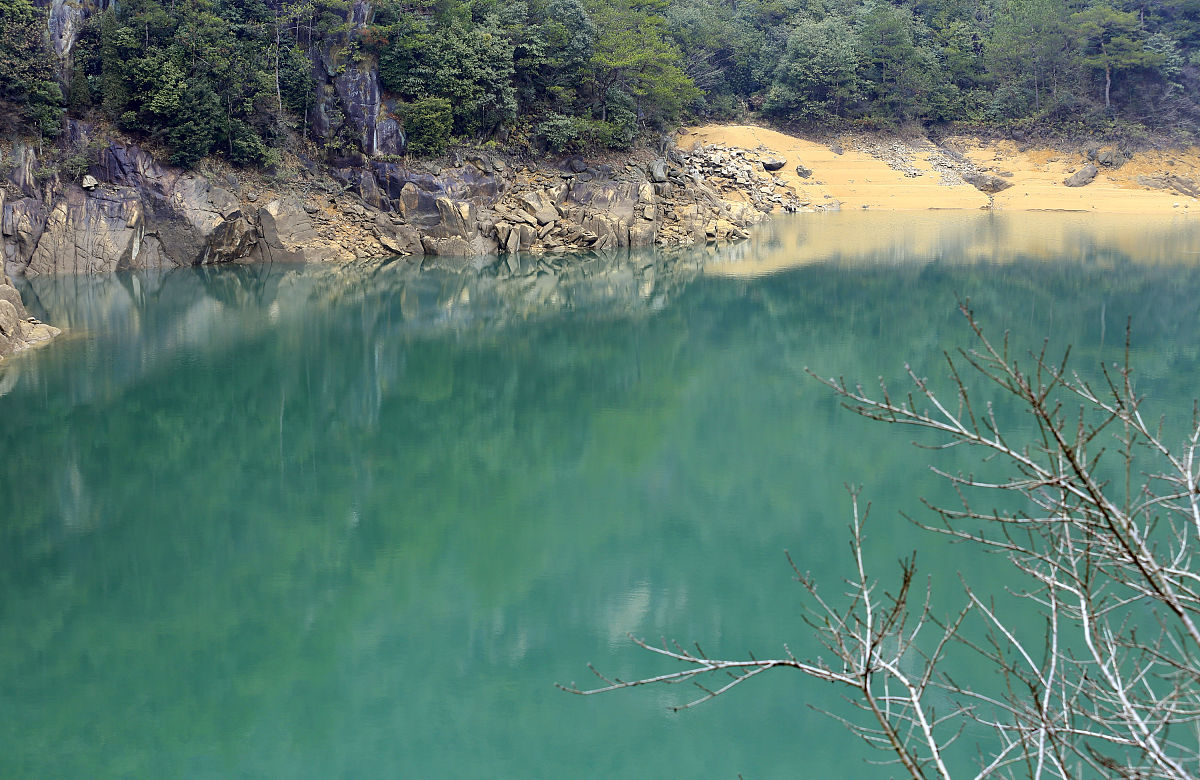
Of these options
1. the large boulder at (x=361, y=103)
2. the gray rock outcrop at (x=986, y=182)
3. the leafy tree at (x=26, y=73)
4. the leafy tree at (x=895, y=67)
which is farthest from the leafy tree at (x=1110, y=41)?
the leafy tree at (x=26, y=73)

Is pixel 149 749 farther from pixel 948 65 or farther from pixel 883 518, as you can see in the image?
pixel 948 65

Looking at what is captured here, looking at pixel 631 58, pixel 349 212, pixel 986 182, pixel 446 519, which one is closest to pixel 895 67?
pixel 986 182

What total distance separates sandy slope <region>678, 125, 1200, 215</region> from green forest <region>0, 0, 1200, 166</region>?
1.71 meters

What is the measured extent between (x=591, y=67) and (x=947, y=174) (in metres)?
19.4

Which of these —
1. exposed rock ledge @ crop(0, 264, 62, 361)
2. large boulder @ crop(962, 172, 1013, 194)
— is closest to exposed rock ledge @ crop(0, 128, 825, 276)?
exposed rock ledge @ crop(0, 264, 62, 361)

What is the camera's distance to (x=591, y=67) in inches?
1444

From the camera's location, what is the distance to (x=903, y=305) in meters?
21.2

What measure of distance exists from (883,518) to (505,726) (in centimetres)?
469

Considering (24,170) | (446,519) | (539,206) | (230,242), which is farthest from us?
(539,206)

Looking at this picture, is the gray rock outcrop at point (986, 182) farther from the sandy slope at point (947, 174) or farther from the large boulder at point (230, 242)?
the large boulder at point (230, 242)

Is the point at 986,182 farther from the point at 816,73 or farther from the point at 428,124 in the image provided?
the point at 428,124

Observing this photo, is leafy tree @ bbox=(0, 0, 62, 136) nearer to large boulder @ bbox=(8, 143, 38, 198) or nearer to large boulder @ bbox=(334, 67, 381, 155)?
large boulder @ bbox=(8, 143, 38, 198)

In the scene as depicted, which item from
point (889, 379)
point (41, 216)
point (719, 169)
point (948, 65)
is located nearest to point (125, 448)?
point (889, 379)

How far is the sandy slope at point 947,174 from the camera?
43.6 metres
